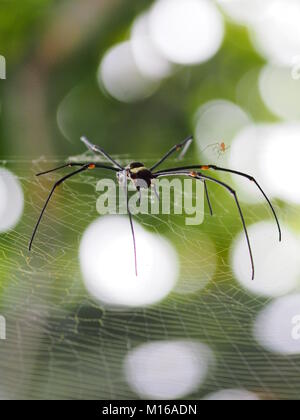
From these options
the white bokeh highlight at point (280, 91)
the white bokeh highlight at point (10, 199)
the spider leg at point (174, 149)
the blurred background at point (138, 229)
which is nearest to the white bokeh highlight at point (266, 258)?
the blurred background at point (138, 229)

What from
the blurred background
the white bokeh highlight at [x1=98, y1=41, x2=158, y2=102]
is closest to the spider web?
the blurred background

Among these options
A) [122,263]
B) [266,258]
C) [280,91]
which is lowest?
[122,263]

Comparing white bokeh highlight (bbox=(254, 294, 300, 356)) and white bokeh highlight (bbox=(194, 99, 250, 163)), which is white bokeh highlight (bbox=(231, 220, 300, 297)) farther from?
white bokeh highlight (bbox=(194, 99, 250, 163))

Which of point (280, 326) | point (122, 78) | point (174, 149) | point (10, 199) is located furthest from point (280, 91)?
point (10, 199)

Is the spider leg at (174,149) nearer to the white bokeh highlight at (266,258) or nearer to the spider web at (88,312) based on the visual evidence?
the spider web at (88,312)

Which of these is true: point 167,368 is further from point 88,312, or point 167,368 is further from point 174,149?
point 174,149
